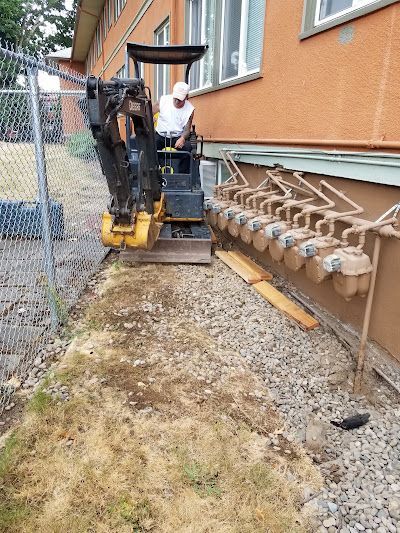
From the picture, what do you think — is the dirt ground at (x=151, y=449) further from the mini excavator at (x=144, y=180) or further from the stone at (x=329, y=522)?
the mini excavator at (x=144, y=180)

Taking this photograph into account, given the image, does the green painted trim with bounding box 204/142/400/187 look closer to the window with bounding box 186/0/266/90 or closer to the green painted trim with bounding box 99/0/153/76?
the window with bounding box 186/0/266/90

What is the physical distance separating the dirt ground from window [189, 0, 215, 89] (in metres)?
5.41

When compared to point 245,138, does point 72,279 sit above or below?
below

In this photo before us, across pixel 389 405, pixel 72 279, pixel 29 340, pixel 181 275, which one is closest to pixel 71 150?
pixel 72 279

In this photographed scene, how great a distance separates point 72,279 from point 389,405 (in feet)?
11.9

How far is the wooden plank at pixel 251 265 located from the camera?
5.02m

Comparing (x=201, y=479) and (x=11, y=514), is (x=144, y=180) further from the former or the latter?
(x=11, y=514)

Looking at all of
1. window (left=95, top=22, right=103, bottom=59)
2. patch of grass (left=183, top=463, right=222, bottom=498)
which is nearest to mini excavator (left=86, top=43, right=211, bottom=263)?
patch of grass (left=183, top=463, right=222, bottom=498)

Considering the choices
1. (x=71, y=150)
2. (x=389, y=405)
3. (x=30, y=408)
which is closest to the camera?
(x=30, y=408)

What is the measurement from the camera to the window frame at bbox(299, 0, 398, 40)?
3154 mm

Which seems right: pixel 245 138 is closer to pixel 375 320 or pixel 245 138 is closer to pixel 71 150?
pixel 71 150

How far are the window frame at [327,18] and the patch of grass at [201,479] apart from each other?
11.4 ft

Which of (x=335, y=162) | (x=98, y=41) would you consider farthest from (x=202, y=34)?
(x=98, y=41)

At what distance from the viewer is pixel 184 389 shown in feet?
10.0
